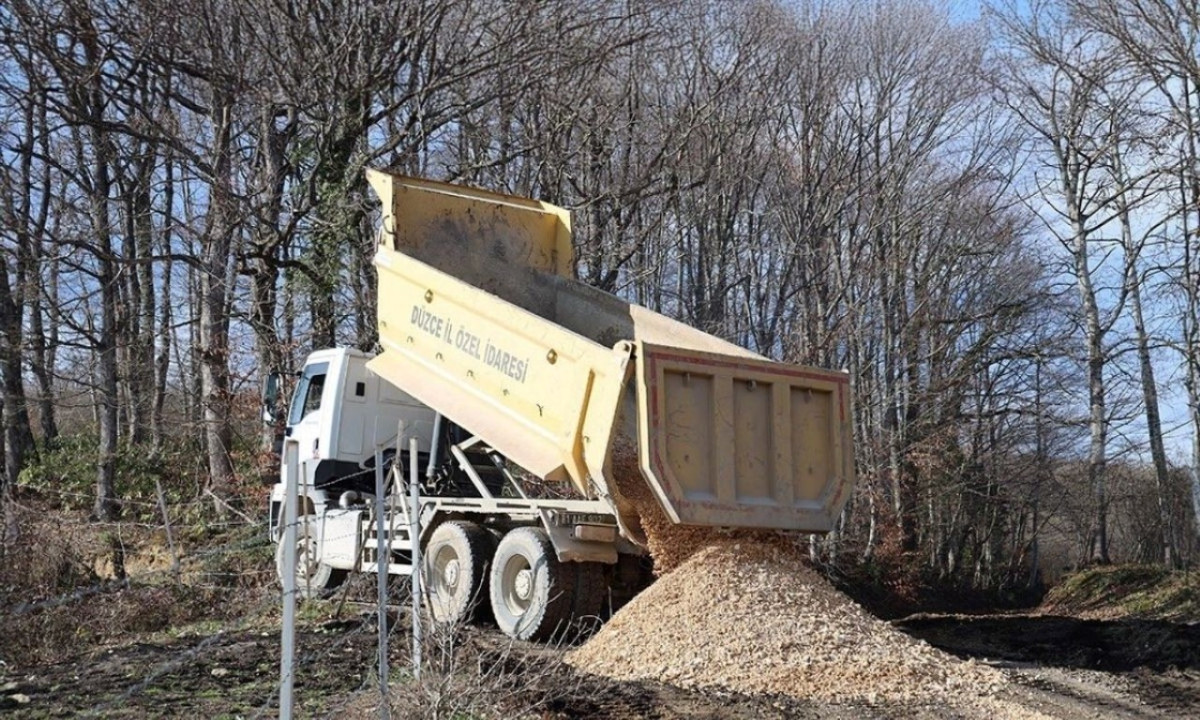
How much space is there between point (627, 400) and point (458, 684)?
9.35 feet

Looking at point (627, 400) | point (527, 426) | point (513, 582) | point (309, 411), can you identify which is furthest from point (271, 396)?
point (627, 400)

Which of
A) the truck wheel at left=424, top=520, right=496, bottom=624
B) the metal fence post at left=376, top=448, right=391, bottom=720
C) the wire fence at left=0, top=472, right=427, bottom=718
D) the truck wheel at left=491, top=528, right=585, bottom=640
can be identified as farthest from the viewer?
the truck wheel at left=424, top=520, right=496, bottom=624

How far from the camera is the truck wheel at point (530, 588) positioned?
10062 mm

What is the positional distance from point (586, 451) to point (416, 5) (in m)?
9.57

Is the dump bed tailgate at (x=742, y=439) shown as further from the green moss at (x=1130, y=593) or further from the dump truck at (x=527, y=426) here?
the green moss at (x=1130, y=593)

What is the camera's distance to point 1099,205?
24656mm

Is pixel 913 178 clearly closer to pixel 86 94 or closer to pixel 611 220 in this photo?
pixel 611 220

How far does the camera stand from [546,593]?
10.0m

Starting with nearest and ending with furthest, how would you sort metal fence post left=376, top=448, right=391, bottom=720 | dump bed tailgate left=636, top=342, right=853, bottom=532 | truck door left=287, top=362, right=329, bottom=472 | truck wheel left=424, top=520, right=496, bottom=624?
metal fence post left=376, top=448, right=391, bottom=720 → dump bed tailgate left=636, top=342, right=853, bottom=532 → truck wheel left=424, top=520, right=496, bottom=624 → truck door left=287, top=362, right=329, bottom=472

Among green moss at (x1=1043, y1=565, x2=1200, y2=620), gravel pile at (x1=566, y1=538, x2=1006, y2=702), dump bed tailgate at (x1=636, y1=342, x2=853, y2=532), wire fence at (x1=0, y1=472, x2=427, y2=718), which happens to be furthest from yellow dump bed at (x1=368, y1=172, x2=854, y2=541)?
green moss at (x1=1043, y1=565, x2=1200, y2=620)

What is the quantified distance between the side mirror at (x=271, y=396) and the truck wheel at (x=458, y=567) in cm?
340

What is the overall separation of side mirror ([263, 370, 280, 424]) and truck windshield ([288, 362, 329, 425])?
24 cm

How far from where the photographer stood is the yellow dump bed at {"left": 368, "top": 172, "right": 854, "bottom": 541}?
8.64 meters

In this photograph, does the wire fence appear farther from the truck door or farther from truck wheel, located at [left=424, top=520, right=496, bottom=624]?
the truck door
